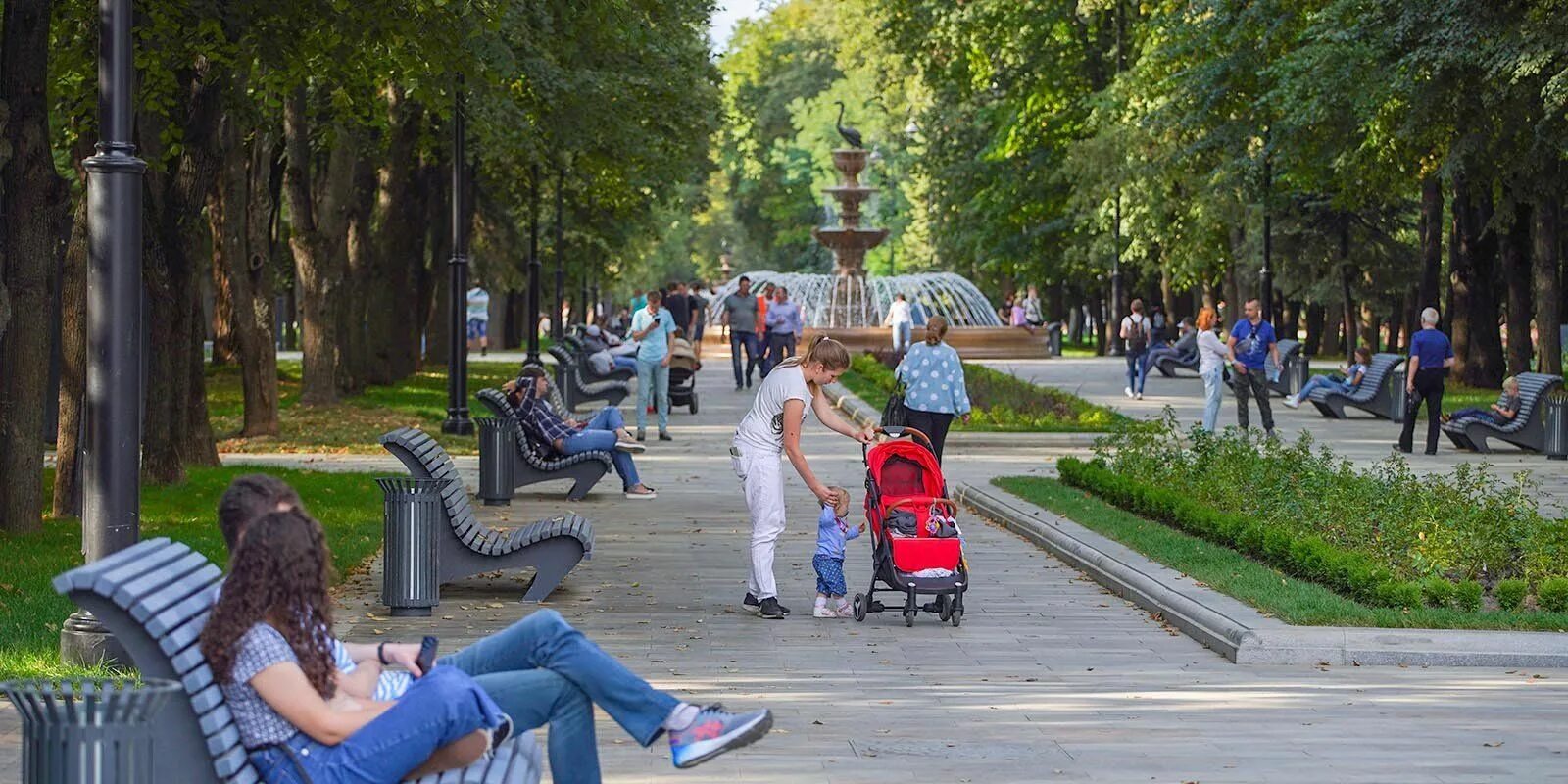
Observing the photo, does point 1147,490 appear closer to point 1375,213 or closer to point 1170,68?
point 1170,68

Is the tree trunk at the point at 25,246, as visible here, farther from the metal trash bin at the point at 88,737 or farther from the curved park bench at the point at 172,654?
the metal trash bin at the point at 88,737

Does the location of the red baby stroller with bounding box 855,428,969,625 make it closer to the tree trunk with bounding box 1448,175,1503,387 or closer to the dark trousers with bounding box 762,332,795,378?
the dark trousers with bounding box 762,332,795,378

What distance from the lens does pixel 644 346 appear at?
26656 mm

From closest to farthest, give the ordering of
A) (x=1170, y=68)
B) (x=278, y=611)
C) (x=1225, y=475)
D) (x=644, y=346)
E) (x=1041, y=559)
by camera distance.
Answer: (x=278, y=611)
(x=1041, y=559)
(x=1225, y=475)
(x=644, y=346)
(x=1170, y=68)

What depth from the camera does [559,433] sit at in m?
19.1

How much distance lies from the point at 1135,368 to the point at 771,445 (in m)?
25.2

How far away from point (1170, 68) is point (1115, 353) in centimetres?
1893

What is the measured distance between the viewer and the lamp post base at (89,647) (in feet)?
31.1

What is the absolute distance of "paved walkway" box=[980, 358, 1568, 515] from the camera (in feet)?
74.3

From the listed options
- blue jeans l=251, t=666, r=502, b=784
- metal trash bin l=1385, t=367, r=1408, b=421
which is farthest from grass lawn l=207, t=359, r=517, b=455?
blue jeans l=251, t=666, r=502, b=784

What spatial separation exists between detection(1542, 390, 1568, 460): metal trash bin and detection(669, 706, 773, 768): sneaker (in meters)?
19.8

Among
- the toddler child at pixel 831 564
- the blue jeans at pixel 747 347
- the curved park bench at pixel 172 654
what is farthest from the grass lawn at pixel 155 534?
the blue jeans at pixel 747 347

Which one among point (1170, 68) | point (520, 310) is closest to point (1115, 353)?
point (1170, 68)

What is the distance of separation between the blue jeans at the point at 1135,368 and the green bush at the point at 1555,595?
2450cm
